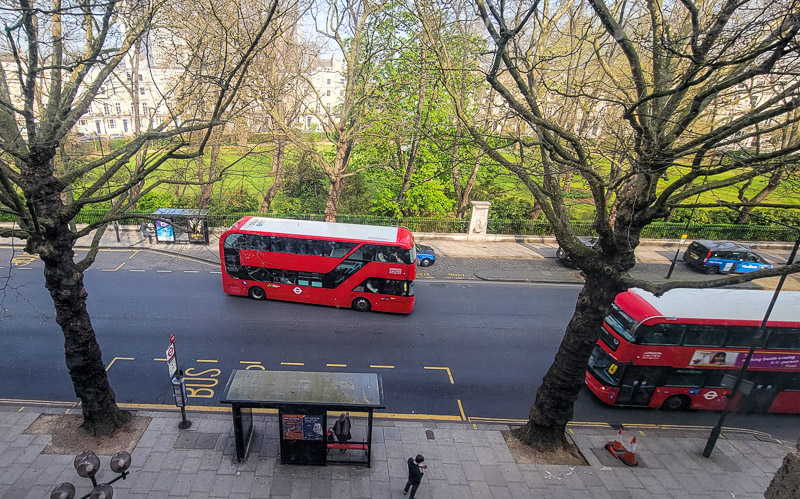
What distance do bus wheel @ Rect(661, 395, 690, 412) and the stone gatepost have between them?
45.4 feet

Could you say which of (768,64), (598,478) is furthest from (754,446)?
(768,64)

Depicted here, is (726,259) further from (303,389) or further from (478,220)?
(303,389)

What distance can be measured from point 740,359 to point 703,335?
1226 millimetres

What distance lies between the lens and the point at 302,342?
13.4m

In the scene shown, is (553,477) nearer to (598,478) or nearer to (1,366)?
(598,478)

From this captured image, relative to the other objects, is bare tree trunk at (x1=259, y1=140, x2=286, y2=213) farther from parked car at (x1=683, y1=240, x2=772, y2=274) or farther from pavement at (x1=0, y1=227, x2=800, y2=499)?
parked car at (x1=683, y1=240, x2=772, y2=274)

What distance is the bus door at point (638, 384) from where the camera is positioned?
35.8 feet

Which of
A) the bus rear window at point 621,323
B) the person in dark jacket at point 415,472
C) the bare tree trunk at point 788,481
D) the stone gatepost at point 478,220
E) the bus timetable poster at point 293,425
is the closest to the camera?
the bare tree trunk at point 788,481

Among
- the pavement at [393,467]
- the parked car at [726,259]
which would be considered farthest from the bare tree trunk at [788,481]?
→ the parked car at [726,259]

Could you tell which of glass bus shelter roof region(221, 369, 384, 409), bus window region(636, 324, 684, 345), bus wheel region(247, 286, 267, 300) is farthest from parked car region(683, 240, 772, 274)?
bus wheel region(247, 286, 267, 300)

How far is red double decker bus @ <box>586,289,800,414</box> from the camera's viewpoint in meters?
10.5

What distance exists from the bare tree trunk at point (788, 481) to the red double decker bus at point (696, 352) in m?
5.94

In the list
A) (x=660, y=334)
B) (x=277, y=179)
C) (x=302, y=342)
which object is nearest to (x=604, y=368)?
(x=660, y=334)

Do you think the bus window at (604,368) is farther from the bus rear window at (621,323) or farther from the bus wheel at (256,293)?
the bus wheel at (256,293)
